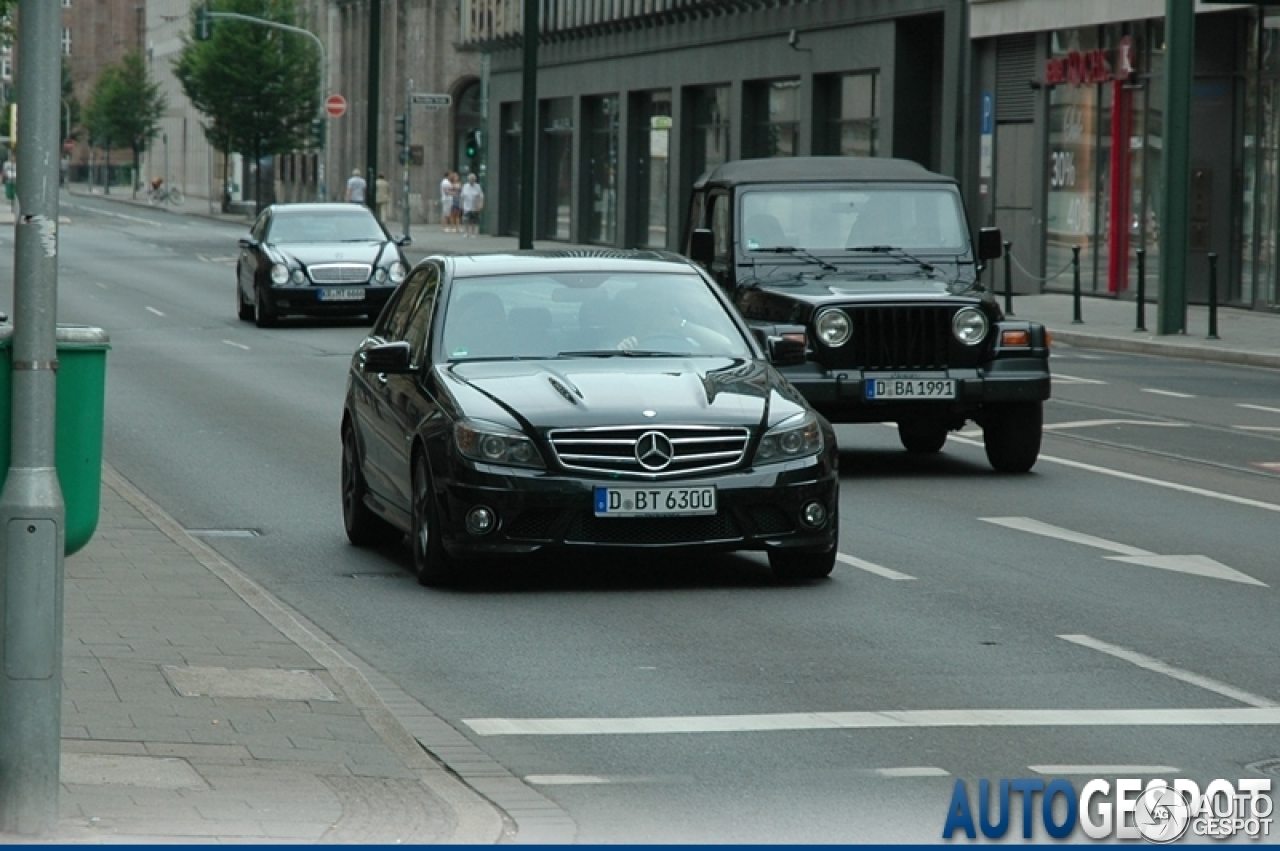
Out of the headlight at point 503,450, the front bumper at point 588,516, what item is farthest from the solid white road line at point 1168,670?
the headlight at point 503,450

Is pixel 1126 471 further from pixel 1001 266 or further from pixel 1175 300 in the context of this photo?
pixel 1001 266

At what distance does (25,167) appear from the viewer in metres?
6.29

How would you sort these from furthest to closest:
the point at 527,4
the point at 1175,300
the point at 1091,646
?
the point at 527,4
the point at 1175,300
the point at 1091,646

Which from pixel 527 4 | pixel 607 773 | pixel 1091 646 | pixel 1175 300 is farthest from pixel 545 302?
pixel 527 4

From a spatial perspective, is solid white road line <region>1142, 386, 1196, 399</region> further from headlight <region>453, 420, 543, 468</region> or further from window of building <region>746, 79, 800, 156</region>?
window of building <region>746, 79, 800, 156</region>

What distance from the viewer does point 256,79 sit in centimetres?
9531

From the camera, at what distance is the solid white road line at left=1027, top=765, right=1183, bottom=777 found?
7.24m

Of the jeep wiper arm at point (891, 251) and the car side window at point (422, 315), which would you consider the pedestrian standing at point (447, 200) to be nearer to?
the jeep wiper arm at point (891, 251)

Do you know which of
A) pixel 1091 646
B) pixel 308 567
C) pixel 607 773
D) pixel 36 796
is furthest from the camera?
pixel 308 567

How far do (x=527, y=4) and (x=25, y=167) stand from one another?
35994mm

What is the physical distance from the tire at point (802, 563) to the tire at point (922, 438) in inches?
243

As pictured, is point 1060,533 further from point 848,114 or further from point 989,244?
point 848,114

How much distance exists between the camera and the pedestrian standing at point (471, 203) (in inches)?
2798

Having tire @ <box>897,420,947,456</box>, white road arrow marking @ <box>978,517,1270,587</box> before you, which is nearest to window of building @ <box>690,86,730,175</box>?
tire @ <box>897,420,947,456</box>
